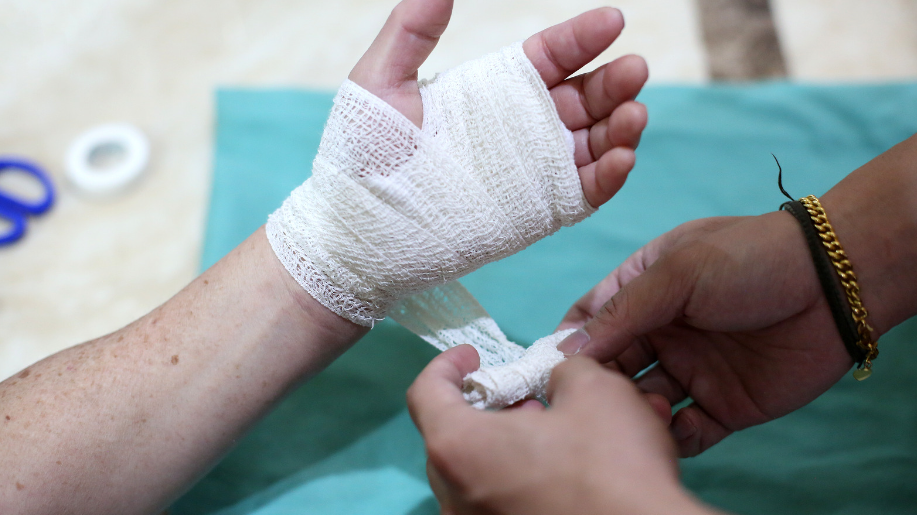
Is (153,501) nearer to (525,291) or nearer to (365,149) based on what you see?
(365,149)

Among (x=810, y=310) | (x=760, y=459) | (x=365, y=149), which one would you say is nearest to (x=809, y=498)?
(x=760, y=459)

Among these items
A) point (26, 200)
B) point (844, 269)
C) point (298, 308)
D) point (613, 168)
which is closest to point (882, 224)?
point (844, 269)

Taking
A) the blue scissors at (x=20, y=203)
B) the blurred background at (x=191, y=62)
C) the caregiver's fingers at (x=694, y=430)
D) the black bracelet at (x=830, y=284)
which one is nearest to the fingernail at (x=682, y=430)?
the caregiver's fingers at (x=694, y=430)

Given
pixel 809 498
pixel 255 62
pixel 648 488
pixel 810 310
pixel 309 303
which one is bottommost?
pixel 809 498

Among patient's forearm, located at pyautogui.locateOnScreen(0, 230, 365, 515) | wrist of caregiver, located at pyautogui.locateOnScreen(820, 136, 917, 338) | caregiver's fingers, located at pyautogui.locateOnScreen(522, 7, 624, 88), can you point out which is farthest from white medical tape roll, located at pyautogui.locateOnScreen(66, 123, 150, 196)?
wrist of caregiver, located at pyautogui.locateOnScreen(820, 136, 917, 338)

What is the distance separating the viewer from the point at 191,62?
4.58 feet

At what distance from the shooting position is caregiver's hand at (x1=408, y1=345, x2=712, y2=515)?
0.50 metres

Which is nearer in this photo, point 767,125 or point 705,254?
point 705,254

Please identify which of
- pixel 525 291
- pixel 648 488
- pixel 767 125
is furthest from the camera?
pixel 767 125

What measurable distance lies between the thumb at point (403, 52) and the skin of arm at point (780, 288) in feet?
1.21

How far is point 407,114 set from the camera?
787 millimetres

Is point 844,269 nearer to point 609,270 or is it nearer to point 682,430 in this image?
point 682,430

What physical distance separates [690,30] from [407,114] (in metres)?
0.92

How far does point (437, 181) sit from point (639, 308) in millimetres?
284
